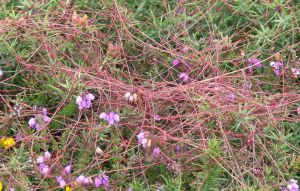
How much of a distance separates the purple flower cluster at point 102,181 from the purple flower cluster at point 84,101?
0.40 m

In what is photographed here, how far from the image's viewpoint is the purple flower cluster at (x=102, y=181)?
2.89 m

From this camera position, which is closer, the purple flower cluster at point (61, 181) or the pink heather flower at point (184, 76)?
the purple flower cluster at point (61, 181)

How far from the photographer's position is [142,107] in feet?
10.6

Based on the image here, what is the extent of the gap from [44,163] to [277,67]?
55.9 inches

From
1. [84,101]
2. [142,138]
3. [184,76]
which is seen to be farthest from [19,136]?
[184,76]

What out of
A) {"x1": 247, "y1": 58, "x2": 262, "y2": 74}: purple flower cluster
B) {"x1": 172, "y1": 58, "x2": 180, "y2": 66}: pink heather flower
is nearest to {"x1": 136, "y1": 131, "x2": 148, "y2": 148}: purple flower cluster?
{"x1": 172, "y1": 58, "x2": 180, "y2": 66}: pink heather flower

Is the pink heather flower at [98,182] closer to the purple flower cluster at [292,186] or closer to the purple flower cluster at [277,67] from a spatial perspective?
the purple flower cluster at [292,186]

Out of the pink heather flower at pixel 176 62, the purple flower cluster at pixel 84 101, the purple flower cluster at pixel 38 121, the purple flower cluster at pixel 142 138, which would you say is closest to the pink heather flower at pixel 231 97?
the pink heather flower at pixel 176 62

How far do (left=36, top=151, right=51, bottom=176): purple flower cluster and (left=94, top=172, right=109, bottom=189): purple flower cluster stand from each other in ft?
0.80

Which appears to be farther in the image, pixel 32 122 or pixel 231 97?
pixel 231 97

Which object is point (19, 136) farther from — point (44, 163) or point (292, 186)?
point (292, 186)

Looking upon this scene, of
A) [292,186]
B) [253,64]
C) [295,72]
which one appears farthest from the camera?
[253,64]

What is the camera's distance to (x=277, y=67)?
348 centimetres

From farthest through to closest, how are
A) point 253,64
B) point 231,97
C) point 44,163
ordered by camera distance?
point 253,64
point 231,97
point 44,163
